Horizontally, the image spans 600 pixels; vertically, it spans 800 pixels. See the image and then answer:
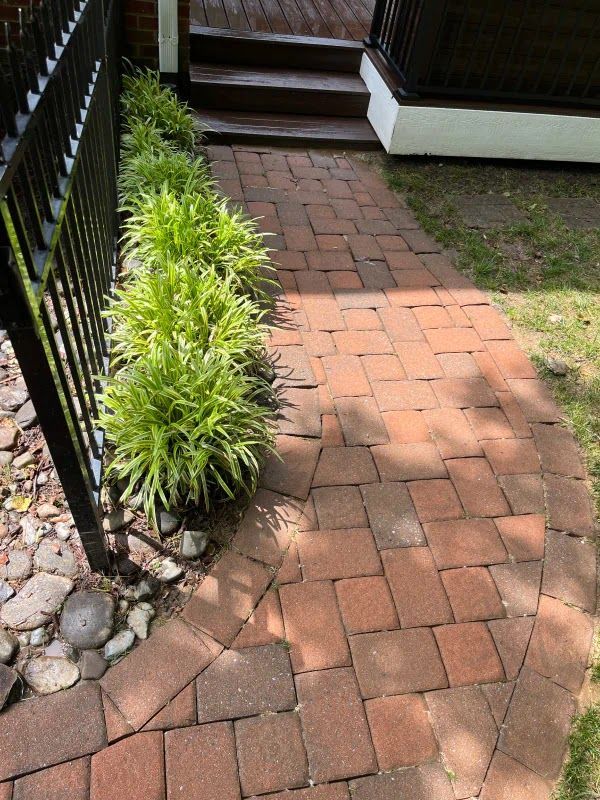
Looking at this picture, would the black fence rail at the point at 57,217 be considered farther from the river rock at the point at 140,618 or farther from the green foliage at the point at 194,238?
the green foliage at the point at 194,238

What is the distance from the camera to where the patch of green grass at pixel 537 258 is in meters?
3.06

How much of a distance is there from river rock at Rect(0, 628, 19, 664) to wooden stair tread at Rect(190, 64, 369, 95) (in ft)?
14.3

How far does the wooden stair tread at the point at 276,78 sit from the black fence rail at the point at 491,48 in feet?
1.28

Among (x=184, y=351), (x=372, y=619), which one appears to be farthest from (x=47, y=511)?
(x=372, y=619)

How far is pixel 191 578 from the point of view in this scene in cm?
200

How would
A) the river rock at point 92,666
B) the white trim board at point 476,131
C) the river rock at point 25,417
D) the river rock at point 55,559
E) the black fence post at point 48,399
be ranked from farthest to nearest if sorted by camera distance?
1. the white trim board at point 476,131
2. the river rock at point 25,417
3. the river rock at point 55,559
4. the river rock at point 92,666
5. the black fence post at point 48,399

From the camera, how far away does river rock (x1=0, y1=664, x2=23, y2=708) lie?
1.65 m

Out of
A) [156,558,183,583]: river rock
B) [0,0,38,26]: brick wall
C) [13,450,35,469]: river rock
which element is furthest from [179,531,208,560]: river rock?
[0,0,38,26]: brick wall

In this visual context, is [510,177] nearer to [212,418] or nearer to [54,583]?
[212,418]

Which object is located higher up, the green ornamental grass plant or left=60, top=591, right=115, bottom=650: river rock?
the green ornamental grass plant

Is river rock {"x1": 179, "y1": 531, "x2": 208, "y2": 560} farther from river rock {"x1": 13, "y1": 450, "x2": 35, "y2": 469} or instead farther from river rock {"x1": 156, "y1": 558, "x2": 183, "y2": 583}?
river rock {"x1": 13, "y1": 450, "x2": 35, "y2": 469}

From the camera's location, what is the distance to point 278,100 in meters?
4.91

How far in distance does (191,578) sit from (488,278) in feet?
8.81

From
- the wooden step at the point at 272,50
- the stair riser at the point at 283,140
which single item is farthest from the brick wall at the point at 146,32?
the stair riser at the point at 283,140
